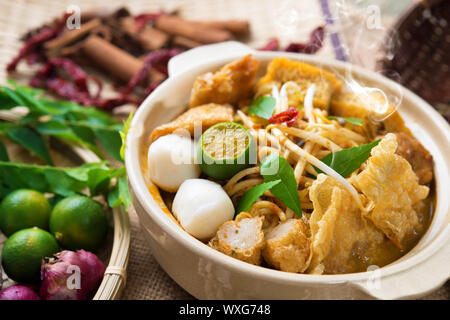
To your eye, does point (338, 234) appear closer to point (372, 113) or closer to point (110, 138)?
point (372, 113)

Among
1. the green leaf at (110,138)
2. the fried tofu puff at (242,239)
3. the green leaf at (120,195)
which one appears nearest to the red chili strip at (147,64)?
the green leaf at (110,138)

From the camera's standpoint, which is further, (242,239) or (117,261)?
(117,261)

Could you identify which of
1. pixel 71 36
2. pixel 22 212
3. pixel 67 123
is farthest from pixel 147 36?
pixel 22 212

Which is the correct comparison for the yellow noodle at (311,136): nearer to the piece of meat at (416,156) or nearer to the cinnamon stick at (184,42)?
the piece of meat at (416,156)

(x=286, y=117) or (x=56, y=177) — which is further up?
(x=286, y=117)

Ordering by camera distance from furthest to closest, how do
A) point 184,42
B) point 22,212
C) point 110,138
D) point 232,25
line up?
point 232,25 → point 184,42 → point 110,138 → point 22,212
